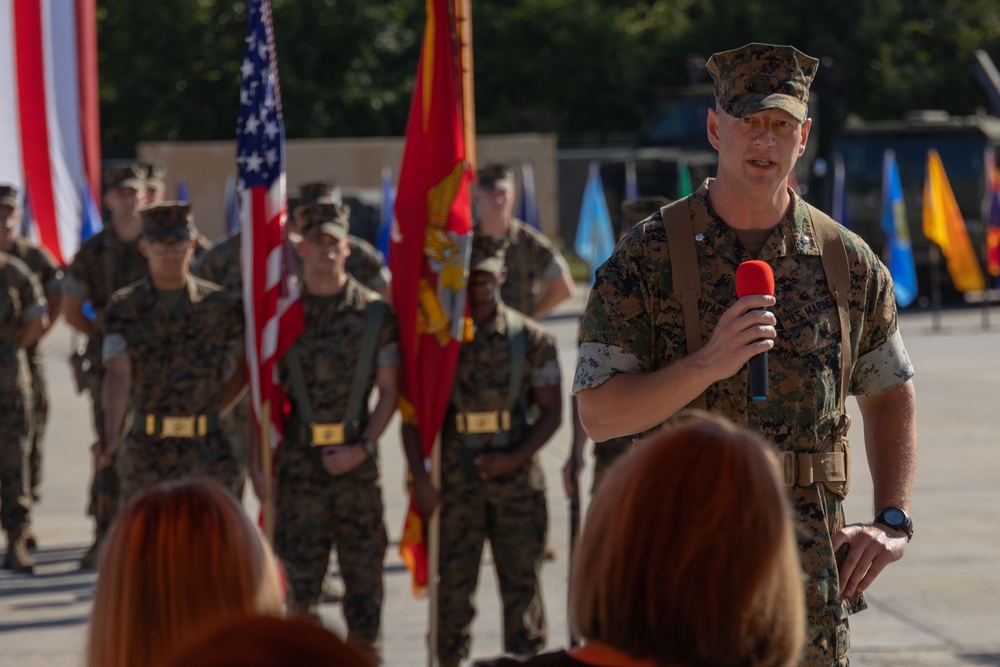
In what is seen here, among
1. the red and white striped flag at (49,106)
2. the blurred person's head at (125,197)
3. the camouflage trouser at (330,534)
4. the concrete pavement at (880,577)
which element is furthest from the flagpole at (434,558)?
the blurred person's head at (125,197)

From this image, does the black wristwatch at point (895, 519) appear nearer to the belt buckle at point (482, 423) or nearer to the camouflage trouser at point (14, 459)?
the belt buckle at point (482, 423)

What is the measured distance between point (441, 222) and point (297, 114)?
25792 millimetres

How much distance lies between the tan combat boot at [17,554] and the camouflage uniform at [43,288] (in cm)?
73

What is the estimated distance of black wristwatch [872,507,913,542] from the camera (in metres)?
3.44

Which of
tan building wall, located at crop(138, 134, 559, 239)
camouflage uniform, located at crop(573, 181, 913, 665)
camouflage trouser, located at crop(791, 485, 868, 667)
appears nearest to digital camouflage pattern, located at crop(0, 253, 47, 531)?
camouflage uniform, located at crop(573, 181, 913, 665)

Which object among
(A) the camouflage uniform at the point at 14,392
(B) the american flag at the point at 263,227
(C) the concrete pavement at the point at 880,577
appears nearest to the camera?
(B) the american flag at the point at 263,227

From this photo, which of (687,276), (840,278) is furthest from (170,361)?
(840,278)

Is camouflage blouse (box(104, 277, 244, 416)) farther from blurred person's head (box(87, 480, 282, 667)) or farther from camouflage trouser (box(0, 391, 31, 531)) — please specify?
blurred person's head (box(87, 480, 282, 667))

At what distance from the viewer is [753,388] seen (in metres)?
3.07

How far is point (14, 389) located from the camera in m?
8.89

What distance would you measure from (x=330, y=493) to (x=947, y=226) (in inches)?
615

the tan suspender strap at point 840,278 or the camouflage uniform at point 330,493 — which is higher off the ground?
the tan suspender strap at point 840,278

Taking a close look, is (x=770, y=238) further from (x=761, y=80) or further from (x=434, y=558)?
(x=434, y=558)

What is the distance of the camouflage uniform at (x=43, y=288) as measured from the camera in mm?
9539
